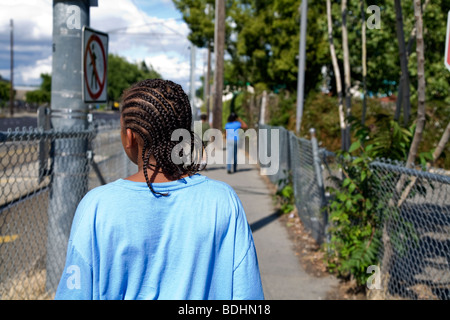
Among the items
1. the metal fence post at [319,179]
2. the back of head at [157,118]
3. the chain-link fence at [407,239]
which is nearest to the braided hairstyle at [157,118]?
the back of head at [157,118]

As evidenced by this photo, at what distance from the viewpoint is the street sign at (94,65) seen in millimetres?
4133

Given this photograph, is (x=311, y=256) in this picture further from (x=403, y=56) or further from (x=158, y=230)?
(x=158, y=230)

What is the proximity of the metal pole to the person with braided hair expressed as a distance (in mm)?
2598

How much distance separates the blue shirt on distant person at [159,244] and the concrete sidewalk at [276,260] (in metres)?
3.37

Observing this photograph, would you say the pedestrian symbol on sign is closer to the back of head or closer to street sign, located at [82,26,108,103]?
street sign, located at [82,26,108,103]

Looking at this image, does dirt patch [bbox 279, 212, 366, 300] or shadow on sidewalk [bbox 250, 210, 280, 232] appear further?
shadow on sidewalk [bbox 250, 210, 280, 232]

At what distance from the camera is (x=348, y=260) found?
473 centimetres

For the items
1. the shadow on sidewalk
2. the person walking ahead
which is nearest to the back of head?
the shadow on sidewalk

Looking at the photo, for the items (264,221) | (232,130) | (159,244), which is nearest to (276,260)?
(264,221)

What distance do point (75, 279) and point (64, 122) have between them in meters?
2.88

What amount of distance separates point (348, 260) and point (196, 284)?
11.1 ft

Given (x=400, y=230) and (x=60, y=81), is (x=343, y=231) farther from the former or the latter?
(x=60, y=81)

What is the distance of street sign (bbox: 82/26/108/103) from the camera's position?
413 cm
